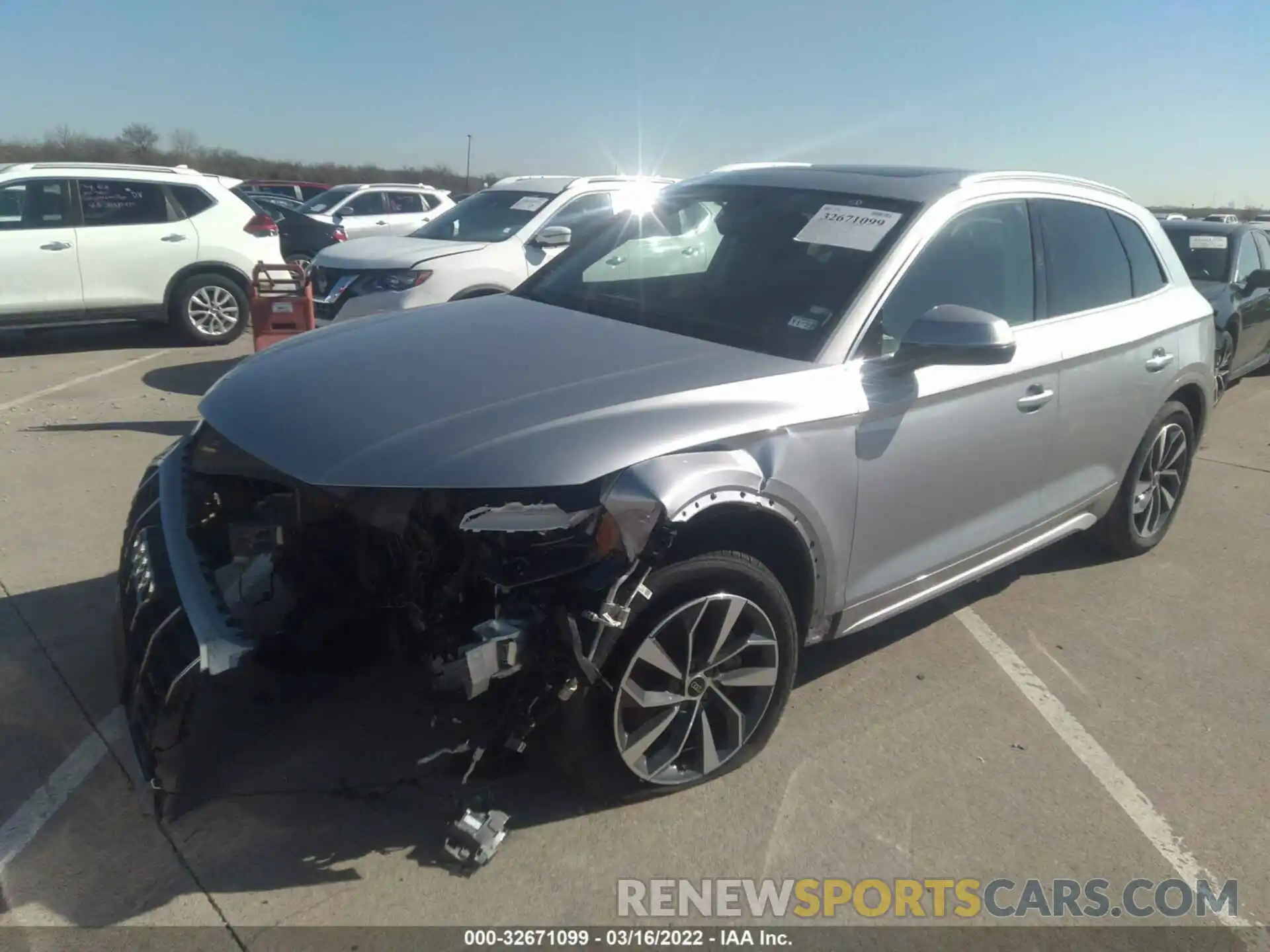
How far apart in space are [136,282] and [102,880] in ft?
27.0

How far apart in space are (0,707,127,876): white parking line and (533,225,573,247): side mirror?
16.4 ft

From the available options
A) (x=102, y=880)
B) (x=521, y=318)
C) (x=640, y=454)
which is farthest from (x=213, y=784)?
(x=521, y=318)

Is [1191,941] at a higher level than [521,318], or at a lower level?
lower

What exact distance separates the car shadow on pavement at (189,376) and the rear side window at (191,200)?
1.68m

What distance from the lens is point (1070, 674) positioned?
155 inches

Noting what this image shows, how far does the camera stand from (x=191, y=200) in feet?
32.2

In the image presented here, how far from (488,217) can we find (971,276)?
232 inches

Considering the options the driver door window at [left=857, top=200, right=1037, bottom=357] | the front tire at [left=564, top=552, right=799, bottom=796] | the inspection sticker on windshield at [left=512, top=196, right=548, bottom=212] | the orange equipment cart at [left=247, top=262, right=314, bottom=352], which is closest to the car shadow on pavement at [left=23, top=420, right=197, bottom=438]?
the orange equipment cart at [left=247, top=262, right=314, bottom=352]

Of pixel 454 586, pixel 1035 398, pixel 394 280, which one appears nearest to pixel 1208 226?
pixel 1035 398

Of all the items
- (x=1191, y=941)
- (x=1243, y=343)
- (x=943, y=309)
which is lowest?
(x=1191, y=941)

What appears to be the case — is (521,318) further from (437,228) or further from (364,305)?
(437,228)

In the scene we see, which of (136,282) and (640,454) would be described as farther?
(136,282)

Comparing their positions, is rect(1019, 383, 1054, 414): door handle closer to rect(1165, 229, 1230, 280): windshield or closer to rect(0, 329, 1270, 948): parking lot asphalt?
rect(0, 329, 1270, 948): parking lot asphalt

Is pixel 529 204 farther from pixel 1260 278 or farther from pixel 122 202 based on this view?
pixel 1260 278
